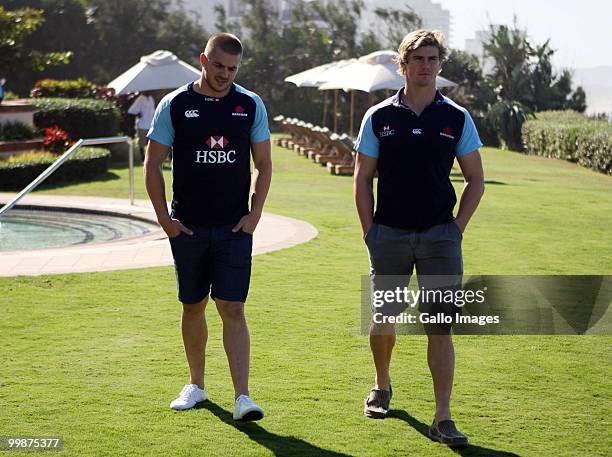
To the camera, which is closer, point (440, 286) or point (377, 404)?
point (440, 286)

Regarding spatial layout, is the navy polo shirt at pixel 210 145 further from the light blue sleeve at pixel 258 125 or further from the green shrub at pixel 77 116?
the green shrub at pixel 77 116

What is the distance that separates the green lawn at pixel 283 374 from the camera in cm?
520

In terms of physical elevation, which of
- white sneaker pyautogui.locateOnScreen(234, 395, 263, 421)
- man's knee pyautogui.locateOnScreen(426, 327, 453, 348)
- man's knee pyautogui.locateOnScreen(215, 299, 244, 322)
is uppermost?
man's knee pyautogui.locateOnScreen(215, 299, 244, 322)

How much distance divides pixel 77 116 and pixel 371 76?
6527 mm

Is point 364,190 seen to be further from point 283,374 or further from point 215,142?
point 283,374

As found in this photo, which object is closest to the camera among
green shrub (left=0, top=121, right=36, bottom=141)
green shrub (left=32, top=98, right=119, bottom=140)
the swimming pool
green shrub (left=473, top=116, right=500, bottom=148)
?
the swimming pool

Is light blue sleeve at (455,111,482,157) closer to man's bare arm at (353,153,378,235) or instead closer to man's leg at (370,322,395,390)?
man's bare arm at (353,153,378,235)

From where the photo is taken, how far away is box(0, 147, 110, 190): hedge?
18.0m

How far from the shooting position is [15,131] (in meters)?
21.1

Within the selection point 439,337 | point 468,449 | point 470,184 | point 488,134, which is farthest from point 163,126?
point 488,134

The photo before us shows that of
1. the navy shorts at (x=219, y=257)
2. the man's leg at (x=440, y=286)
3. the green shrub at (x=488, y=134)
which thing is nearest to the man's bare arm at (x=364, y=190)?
the man's leg at (x=440, y=286)

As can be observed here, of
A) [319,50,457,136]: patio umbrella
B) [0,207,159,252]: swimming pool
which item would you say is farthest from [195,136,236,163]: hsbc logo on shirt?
[319,50,457,136]: patio umbrella

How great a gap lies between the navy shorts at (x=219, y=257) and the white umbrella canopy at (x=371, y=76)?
60.9 ft

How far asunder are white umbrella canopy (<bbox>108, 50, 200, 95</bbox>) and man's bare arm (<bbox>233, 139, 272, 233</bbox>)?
65.7ft
